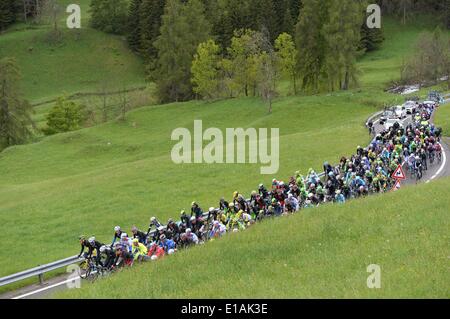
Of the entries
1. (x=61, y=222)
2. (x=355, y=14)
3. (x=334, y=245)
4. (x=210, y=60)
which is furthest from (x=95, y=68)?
(x=334, y=245)

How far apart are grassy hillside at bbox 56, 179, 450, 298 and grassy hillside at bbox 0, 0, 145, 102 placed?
8299 cm

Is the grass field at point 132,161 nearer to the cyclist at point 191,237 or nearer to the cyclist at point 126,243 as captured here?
the cyclist at point 126,243

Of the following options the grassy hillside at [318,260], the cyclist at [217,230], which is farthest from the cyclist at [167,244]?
the cyclist at [217,230]

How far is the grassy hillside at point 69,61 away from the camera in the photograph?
105500mm

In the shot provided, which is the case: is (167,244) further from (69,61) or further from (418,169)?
(69,61)

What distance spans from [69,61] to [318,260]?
10202 centimetres

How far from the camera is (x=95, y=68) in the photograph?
363 ft

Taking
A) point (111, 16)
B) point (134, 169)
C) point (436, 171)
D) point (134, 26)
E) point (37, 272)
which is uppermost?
point (111, 16)

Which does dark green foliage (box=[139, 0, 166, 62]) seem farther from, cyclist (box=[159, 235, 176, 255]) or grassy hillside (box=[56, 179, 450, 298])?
grassy hillside (box=[56, 179, 450, 298])

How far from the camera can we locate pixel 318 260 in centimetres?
1738

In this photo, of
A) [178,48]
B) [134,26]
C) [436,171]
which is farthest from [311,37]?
[134,26]

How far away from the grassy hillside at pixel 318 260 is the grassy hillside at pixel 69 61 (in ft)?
272

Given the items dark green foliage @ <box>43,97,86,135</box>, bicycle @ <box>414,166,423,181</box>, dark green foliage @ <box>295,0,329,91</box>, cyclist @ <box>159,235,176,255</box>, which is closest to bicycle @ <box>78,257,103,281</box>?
cyclist @ <box>159,235,176,255</box>

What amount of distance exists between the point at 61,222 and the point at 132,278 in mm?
15117
